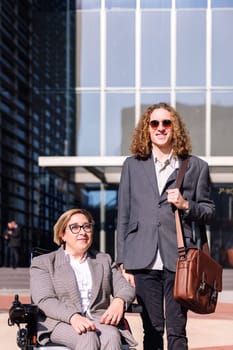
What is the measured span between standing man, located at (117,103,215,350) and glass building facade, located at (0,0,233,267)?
15.1 m

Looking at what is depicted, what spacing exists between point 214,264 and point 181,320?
39cm

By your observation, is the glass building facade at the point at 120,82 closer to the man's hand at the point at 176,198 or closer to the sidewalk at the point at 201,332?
the sidewalk at the point at 201,332

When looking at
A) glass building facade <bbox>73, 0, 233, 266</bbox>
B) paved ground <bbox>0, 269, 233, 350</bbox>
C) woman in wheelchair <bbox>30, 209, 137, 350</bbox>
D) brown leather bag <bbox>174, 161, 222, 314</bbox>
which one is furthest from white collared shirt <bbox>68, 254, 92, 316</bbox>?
glass building facade <bbox>73, 0, 233, 266</bbox>

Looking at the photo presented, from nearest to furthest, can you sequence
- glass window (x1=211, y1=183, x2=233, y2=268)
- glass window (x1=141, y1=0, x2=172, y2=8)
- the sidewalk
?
1. the sidewalk
2. glass window (x1=141, y1=0, x2=172, y2=8)
3. glass window (x1=211, y1=183, x2=233, y2=268)

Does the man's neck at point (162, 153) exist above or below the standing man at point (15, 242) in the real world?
above

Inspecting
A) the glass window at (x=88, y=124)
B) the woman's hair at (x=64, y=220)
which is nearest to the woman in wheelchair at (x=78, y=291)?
the woman's hair at (x=64, y=220)

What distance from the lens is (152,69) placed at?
66.8 feet

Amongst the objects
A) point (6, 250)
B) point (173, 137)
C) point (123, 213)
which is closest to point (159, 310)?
point (123, 213)

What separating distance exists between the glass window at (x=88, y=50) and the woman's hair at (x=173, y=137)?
644 inches

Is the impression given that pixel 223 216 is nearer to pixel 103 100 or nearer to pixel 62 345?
pixel 103 100

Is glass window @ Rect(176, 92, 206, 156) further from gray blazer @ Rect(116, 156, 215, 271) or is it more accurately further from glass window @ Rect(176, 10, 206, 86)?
gray blazer @ Rect(116, 156, 215, 271)

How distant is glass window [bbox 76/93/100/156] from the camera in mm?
20625

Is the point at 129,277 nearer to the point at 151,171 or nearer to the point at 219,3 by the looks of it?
the point at 151,171

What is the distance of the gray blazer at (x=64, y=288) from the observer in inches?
166
